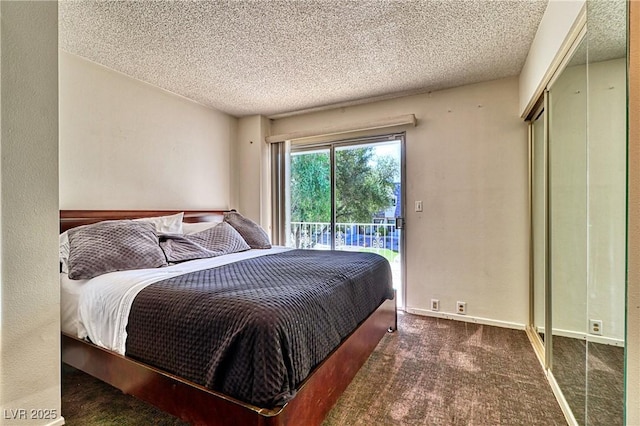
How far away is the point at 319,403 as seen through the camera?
4.45 feet

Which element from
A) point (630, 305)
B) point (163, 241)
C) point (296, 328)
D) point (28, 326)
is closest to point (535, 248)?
point (630, 305)

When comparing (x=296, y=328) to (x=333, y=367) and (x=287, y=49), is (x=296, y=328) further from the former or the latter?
(x=287, y=49)

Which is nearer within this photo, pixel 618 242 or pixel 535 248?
pixel 618 242

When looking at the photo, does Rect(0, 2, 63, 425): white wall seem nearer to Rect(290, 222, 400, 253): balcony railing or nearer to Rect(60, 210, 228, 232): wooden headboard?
Rect(60, 210, 228, 232): wooden headboard

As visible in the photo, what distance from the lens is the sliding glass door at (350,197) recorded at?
334 centimetres

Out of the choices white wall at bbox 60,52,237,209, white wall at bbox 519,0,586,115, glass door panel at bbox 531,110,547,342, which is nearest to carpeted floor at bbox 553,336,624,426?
glass door panel at bbox 531,110,547,342

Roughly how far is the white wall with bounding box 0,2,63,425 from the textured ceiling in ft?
2.03

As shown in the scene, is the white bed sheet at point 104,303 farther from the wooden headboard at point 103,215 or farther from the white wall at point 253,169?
the white wall at point 253,169

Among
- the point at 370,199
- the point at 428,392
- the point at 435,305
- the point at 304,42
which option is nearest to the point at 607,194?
the point at 428,392

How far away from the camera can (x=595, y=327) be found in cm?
132

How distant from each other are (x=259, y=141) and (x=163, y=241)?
1974 millimetres

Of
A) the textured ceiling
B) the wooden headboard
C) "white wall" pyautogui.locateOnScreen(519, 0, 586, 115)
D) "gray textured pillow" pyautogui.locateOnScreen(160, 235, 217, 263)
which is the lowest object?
"gray textured pillow" pyautogui.locateOnScreen(160, 235, 217, 263)

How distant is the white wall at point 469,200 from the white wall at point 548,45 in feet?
1.24

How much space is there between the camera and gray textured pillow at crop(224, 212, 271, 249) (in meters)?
3.11
